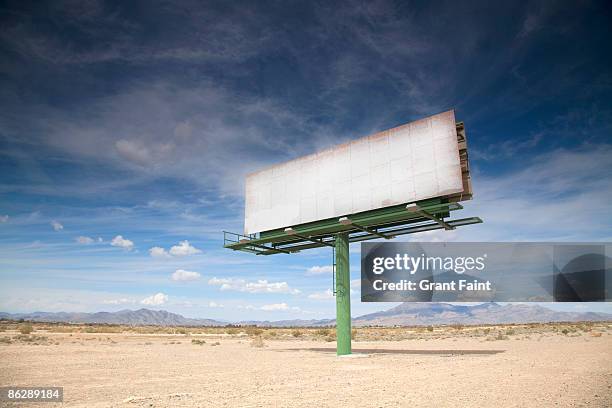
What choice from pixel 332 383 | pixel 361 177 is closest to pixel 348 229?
pixel 361 177

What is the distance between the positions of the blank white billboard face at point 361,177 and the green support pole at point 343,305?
283cm

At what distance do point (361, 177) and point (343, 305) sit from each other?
6858 millimetres

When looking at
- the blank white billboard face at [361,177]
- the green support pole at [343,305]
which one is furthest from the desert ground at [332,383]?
the blank white billboard face at [361,177]

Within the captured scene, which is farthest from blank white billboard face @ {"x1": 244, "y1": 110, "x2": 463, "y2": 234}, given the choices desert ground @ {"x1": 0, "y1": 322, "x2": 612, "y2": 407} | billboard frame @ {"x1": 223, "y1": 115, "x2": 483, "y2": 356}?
desert ground @ {"x1": 0, "y1": 322, "x2": 612, "y2": 407}

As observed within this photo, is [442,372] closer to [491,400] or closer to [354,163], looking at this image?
[491,400]

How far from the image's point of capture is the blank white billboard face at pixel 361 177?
2038 centimetres

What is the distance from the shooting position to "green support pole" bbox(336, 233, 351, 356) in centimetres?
2294

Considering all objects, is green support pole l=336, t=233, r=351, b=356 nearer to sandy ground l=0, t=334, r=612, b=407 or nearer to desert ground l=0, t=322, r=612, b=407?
desert ground l=0, t=322, r=612, b=407

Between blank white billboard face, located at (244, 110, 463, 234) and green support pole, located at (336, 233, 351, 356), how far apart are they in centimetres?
283

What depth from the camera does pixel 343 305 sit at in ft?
76.5

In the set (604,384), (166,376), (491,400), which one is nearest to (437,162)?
(604,384)

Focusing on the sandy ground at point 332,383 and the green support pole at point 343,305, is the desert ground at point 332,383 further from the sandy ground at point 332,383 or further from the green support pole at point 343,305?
the green support pole at point 343,305

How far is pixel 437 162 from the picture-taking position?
20.4 m

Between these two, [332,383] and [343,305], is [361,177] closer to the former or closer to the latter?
[343,305]
